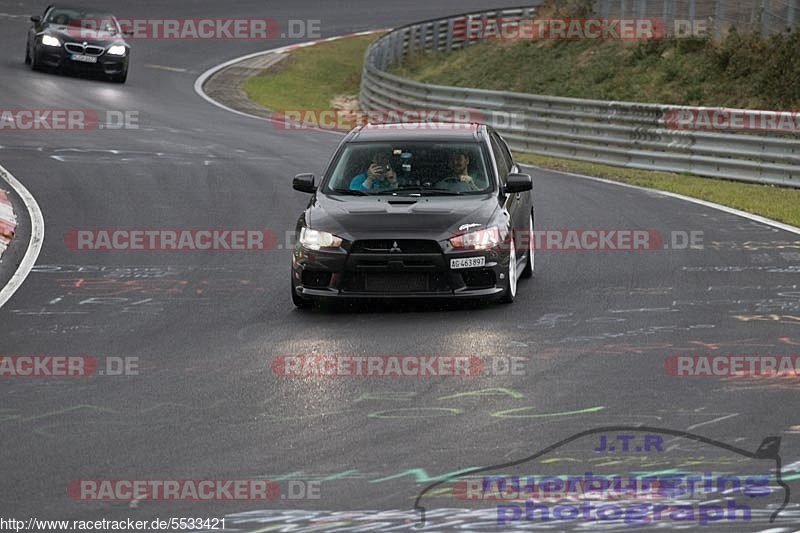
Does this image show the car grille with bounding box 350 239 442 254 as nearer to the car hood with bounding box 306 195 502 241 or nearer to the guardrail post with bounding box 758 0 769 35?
the car hood with bounding box 306 195 502 241

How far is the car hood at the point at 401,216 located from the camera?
489 inches

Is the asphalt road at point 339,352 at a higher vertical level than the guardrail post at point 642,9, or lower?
higher

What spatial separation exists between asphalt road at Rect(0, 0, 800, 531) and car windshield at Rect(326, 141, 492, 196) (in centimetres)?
111

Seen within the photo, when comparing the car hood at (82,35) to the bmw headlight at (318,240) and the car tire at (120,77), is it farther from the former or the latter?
the bmw headlight at (318,240)

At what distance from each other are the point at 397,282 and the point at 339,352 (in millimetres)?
1469

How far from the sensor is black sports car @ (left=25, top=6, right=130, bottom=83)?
34938 mm

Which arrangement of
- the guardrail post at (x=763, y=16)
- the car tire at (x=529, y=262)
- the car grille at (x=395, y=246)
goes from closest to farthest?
the car grille at (x=395, y=246) < the car tire at (x=529, y=262) < the guardrail post at (x=763, y=16)

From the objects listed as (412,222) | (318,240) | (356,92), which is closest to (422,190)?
(412,222)

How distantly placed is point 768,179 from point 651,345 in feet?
40.1

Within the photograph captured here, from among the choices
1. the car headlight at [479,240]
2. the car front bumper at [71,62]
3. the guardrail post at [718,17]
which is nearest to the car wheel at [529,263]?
the car headlight at [479,240]

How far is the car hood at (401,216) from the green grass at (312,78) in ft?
76.8

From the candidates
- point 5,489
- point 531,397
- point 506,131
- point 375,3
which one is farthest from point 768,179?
point 375,3

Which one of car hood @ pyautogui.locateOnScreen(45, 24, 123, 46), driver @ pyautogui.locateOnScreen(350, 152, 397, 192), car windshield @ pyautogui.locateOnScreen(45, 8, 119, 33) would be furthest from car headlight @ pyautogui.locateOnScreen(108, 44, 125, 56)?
driver @ pyautogui.locateOnScreen(350, 152, 397, 192)

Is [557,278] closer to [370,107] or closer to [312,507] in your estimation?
[312,507]
